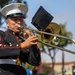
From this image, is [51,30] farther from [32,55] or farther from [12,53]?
[12,53]

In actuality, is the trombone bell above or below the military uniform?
above

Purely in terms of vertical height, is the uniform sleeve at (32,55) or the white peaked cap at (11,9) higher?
the white peaked cap at (11,9)

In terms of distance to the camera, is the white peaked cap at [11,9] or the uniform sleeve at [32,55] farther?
the white peaked cap at [11,9]

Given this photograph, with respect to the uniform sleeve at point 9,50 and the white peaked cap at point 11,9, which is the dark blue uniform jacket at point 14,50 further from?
the white peaked cap at point 11,9

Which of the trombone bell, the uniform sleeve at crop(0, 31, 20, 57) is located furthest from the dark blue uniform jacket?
the trombone bell

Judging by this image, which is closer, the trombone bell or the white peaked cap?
the white peaked cap

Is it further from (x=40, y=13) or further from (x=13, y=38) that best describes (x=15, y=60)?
(x=40, y=13)

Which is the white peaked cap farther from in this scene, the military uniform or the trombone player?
the military uniform

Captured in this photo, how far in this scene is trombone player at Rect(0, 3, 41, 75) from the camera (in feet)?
12.3

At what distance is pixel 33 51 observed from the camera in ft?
13.4

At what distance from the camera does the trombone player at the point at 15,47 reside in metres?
3.75

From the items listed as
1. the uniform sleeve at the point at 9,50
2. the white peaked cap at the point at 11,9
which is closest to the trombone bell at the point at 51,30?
the white peaked cap at the point at 11,9

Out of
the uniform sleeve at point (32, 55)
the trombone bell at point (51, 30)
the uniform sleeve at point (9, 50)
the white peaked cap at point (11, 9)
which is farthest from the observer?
the trombone bell at point (51, 30)

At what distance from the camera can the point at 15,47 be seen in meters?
3.77
